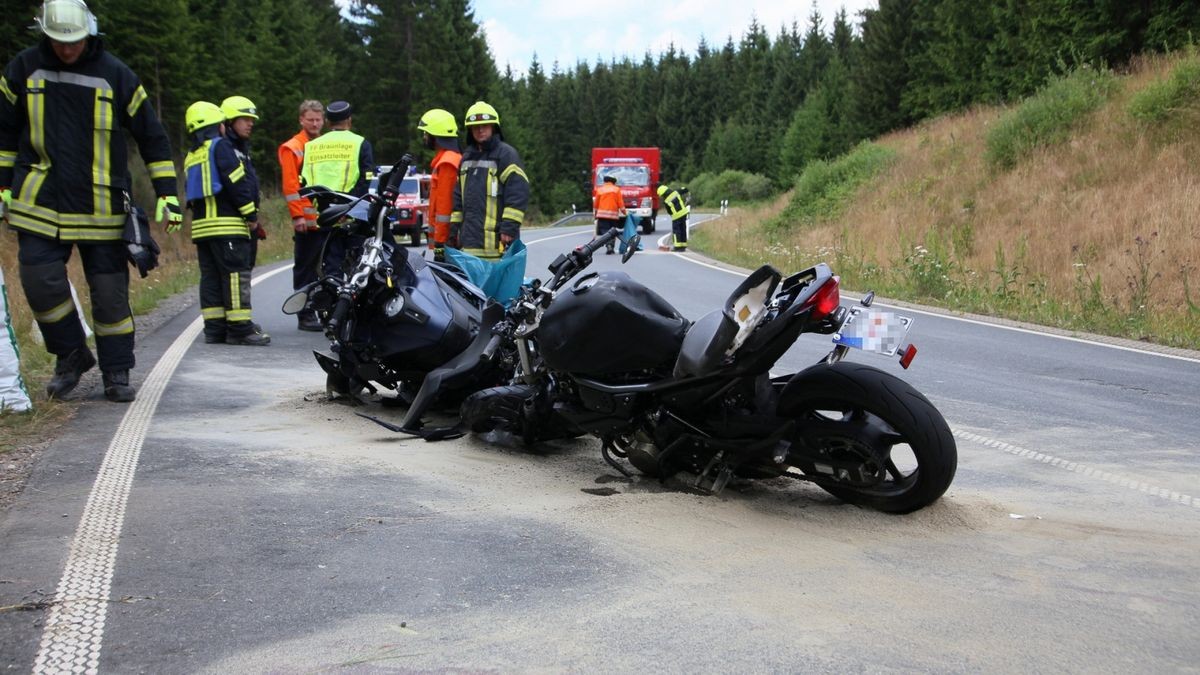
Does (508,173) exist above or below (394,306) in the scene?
above

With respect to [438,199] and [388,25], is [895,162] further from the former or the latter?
[388,25]

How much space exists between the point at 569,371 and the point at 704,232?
1148 inches

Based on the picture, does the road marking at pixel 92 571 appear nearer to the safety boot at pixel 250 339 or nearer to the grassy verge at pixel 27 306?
the grassy verge at pixel 27 306

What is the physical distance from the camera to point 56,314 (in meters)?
6.29

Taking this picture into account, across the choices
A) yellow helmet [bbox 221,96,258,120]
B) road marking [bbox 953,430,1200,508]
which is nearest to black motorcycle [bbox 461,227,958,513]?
road marking [bbox 953,430,1200,508]

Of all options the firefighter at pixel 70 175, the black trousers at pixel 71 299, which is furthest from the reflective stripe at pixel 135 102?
the black trousers at pixel 71 299

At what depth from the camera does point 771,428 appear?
161 inches

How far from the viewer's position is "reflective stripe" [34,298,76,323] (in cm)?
626

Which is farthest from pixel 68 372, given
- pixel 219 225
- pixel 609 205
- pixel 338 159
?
pixel 609 205

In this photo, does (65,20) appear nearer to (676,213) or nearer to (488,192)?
(488,192)

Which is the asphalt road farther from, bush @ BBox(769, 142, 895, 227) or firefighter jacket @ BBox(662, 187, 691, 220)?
bush @ BBox(769, 142, 895, 227)

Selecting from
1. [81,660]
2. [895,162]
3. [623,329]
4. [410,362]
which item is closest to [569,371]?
[623,329]

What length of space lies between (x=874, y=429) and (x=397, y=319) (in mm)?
2929

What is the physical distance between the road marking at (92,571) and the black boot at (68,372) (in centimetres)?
91
